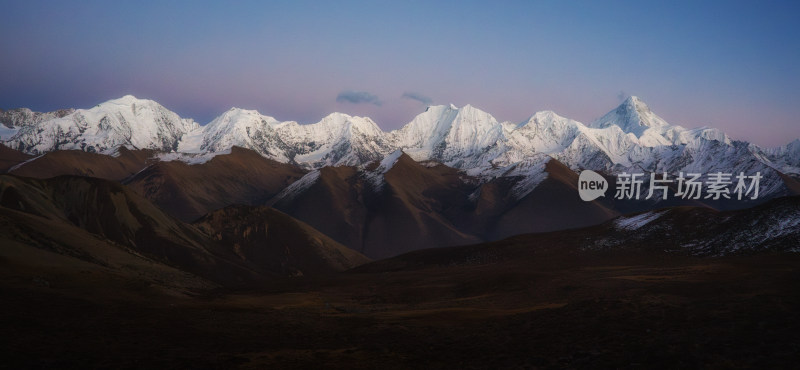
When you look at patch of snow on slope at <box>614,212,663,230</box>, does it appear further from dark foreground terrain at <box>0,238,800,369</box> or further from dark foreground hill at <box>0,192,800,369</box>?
dark foreground terrain at <box>0,238,800,369</box>

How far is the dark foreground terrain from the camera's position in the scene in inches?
981

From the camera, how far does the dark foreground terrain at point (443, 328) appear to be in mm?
24906

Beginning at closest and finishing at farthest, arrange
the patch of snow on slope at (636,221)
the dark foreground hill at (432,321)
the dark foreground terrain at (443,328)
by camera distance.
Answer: the dark foreground terrain at (443,328) → the dark foreground hill at (432,321) → the patch of snow on slope at (636,221)

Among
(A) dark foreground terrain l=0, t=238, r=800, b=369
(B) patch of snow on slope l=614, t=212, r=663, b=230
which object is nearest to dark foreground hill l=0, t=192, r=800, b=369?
(A) dark foreground terrain l=0, t=238, r=800, b=369

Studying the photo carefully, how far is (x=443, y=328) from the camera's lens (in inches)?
1330

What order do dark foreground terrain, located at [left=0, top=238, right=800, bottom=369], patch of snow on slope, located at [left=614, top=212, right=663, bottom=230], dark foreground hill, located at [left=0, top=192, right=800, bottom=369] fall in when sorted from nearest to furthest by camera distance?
dark foreground terrain, located at [left=0, top=238, right=800, bottom=369], dark foreground hill, located at [left=0, top=192, right=800, bottom=369], patch of snow on slope, located at [left=614, top=212, right=663, bottom=230]

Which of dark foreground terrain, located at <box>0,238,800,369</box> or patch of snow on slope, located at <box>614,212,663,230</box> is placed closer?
dark foreground terrain, located at <box>0,238,800,369</box>

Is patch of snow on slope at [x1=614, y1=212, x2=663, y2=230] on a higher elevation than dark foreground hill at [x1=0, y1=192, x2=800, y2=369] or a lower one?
higher

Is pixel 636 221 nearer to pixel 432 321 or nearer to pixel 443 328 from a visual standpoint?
pixel 432 321

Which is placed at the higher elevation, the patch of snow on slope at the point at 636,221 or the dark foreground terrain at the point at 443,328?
the patch of snow on slope at the point at 636,221

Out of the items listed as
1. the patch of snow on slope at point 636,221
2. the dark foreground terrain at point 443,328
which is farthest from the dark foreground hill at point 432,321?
the patch of snow on slope at point 636,221

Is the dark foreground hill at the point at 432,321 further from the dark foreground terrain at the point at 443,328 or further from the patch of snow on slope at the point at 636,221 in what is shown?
the patch of snow on slope at the point at 636,221

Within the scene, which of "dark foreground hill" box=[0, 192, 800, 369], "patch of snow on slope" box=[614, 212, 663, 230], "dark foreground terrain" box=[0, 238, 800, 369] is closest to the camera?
"dark foreground terrain" box=[0, 238, 800, 369]

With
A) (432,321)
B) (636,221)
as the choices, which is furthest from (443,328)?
(636,221)
